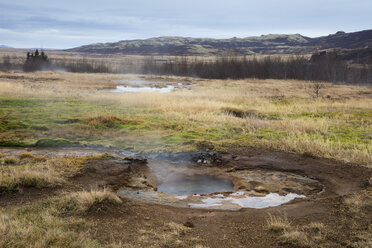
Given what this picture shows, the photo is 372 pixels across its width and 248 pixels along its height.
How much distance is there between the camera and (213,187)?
10727 millimetres

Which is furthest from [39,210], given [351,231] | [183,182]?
[351,231]

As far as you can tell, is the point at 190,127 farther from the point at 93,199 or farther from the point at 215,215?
the point at 93,199

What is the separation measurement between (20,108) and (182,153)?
1586 cm

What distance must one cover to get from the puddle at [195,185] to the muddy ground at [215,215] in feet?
4.90

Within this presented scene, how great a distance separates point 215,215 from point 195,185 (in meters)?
2.86

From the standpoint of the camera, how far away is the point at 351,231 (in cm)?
705

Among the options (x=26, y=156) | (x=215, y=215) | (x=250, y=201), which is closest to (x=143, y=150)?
(x=26, y=156)

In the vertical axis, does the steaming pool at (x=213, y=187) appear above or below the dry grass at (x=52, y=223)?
below

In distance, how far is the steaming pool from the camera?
9.18 m

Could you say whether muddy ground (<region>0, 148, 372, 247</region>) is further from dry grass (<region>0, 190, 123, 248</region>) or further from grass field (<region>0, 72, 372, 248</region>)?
dry grass (<region>0, 190, 123, 248</region>)

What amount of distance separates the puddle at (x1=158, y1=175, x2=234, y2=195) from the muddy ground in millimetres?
1495

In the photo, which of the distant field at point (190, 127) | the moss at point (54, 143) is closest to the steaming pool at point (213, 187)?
the distant field at point (190, 127)

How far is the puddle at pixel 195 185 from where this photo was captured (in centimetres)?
1035

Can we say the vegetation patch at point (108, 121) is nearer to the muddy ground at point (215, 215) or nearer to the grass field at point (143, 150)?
the grass field at point (143, 150)
